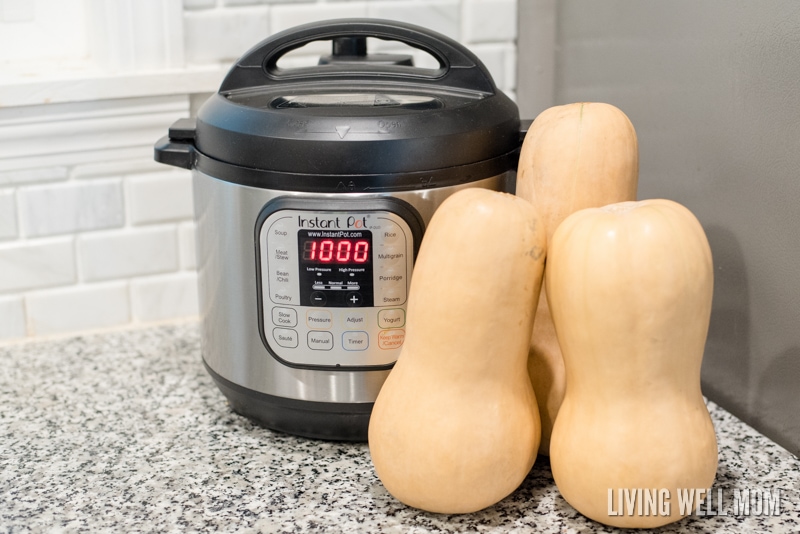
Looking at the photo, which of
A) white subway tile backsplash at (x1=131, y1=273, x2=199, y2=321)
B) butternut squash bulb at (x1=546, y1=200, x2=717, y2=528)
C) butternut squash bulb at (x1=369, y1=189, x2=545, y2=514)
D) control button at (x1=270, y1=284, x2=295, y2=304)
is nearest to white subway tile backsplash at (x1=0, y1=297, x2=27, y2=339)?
white subway tile backsplash at (x1=131, y1=273, x2=199, y2=321)

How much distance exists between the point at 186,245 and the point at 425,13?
398 mm

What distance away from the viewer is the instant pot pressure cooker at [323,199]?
0.68 m

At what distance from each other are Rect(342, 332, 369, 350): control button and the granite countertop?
11cm

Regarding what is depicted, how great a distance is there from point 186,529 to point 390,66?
1.40 ft

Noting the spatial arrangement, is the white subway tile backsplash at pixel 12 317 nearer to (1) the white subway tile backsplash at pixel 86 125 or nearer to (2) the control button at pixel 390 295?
(1) the white subway tile backsplash at pixel 86 125

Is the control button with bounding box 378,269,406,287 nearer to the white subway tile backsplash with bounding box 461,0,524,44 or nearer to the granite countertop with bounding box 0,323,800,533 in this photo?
the granite countertop with bounding box 0,323,800,533

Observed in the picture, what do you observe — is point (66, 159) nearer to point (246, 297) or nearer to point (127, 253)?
point (127, 253)

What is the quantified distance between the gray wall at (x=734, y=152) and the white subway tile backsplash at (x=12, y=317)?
2.26 ft

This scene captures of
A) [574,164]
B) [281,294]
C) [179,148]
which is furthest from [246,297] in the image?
[574,164]

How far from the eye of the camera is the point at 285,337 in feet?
2.37

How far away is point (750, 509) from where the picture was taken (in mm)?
670

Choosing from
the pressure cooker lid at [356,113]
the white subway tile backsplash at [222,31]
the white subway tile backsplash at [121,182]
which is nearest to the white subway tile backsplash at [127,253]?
the white subway tile backsplash at [121,182]

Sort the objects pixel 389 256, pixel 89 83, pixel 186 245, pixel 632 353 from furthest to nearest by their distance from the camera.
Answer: pixel 186 245
pixel 89 83
pixel 389 256
pixel 632 353

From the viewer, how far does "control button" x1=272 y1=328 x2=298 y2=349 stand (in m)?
0.72
